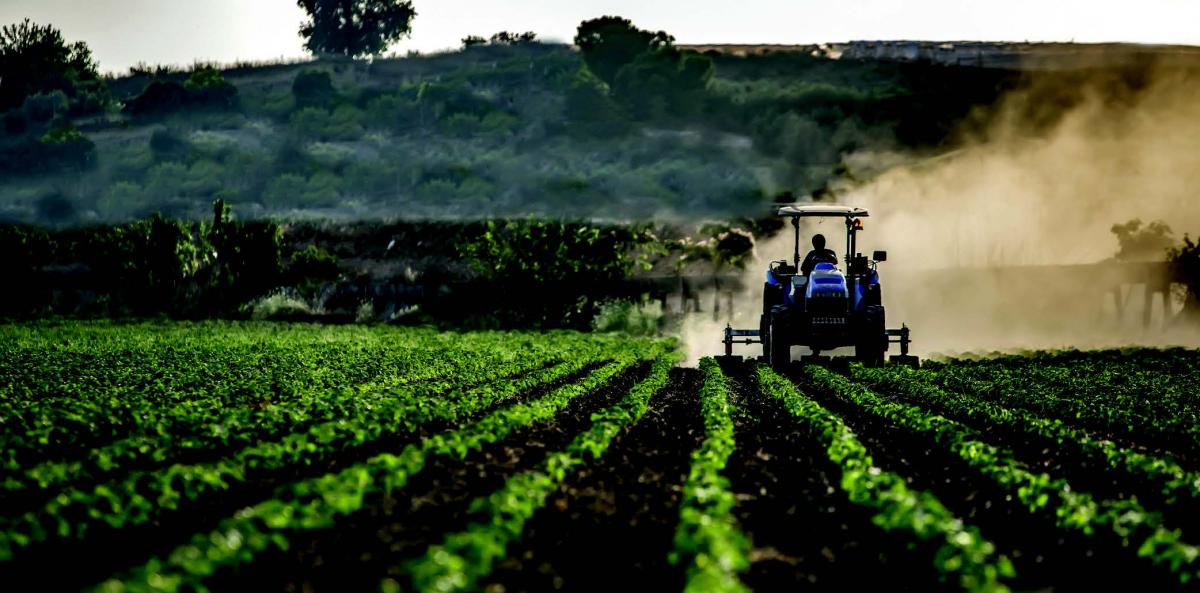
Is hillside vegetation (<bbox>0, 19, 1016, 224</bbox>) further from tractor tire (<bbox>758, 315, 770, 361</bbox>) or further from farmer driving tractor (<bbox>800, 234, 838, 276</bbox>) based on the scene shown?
Result: farmer driving tractor (<bbox>800, 234, 838, 276</bbox>)

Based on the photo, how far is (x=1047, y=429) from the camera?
58.4 ft

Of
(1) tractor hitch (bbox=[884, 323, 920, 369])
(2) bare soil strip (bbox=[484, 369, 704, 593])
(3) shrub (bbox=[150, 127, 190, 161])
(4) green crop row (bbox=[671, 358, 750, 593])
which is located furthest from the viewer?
(3) shrub (bbox=[150, 127, 190, 161])

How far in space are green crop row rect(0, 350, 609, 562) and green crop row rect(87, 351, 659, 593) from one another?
95cm

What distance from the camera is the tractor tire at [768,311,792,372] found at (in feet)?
98.4

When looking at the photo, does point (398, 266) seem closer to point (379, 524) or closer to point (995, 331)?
point (995, 331)

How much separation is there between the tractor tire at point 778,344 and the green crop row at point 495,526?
1326 cm

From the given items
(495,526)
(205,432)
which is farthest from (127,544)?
(205,432)

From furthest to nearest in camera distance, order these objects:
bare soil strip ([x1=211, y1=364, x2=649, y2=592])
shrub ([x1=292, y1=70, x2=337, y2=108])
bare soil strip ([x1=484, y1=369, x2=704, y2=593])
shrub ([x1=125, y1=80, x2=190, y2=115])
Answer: shrub ([x1=292, y1=70, x2=337, y2=108]) < shrub ([x1=125, y1=80, x2=190, y2=115]) < bare soil strip ([x1=484, y1=369, x2=704, y2=593]) < bare soil strip ([x1=211, y1=364, x2=649, y2=592])

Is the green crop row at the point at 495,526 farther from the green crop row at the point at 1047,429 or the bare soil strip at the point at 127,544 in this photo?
the green crop row at the point at 1047,429

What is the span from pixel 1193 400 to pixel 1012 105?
305ft

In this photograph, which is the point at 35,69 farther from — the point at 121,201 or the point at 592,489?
the point at 592,489

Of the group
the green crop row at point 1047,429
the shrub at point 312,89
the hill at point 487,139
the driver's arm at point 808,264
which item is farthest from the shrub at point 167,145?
the green crop row at point 1047,429

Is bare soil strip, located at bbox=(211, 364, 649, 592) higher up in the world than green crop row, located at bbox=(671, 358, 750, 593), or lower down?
lower down

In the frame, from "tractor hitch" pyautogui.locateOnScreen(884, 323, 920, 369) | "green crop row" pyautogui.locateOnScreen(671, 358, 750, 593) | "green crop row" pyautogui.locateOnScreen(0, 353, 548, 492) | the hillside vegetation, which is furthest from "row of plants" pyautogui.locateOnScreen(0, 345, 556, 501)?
the hillside vegetation
